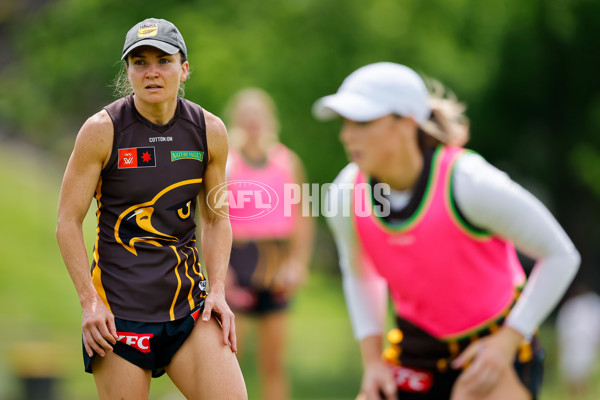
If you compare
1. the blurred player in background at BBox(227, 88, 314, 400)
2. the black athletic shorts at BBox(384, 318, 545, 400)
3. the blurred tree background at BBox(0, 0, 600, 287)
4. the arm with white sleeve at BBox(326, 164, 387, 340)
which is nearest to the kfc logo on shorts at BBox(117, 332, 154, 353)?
the arm with white sleeve at BBox(326, 164, 387, 340)

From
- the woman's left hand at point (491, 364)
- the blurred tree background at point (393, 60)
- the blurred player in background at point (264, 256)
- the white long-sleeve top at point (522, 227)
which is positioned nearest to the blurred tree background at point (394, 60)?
the blurred tree background at point (393, 60)

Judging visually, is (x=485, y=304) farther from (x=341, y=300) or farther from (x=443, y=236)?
(x=341, y=300)

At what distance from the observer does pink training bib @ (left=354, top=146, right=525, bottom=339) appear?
159 inches

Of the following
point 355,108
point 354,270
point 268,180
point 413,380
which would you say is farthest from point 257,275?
point 355,108

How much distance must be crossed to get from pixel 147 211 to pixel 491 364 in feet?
5.99

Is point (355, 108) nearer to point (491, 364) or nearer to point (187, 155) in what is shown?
point (491, 364)

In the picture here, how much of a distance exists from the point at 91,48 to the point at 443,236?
30.4ft

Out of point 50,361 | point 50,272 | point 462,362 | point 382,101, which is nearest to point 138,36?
point 382,101

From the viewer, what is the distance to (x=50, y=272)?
15.7 metres

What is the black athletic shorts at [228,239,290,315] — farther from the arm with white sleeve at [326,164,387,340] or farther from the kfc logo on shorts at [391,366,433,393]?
the kfc logo on shorts at [391,366,433,393]

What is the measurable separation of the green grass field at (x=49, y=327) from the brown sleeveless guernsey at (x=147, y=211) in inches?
294

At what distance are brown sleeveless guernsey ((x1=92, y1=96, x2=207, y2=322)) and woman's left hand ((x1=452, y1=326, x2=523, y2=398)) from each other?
1.59 metres

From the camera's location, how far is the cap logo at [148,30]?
2.58 m

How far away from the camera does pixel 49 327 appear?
1405 centimetres
